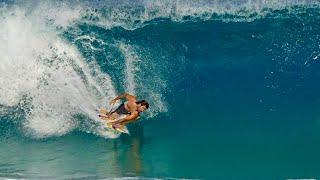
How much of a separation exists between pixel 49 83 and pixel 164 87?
2.32 meters

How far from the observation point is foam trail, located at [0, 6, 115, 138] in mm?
11914

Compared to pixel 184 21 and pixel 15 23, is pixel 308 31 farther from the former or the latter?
pixel 15 23

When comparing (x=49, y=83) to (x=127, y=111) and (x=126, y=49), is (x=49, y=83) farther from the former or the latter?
(x=127, y=111)

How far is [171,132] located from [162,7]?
5016mm

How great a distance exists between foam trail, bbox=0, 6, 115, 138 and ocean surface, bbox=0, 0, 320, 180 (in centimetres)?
2

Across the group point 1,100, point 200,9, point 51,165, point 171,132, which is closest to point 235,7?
point 200,9

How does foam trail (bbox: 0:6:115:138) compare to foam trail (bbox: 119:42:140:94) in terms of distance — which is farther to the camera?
foam trail (bbox: 119:42:140:94)

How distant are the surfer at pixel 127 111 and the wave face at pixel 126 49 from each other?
0.47 metres

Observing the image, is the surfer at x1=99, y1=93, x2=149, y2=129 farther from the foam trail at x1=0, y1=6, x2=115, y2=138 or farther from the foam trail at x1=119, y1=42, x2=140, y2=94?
A: the foam trail at x1=119, y1=42, x2=140, y2=94

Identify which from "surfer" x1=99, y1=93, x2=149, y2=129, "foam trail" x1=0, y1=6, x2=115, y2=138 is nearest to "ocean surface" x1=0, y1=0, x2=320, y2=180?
"foam trail" x1=0, y1=6, x2=115, y2=138

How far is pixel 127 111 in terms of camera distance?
10.9 meters

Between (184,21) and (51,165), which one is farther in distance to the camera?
(184,21)

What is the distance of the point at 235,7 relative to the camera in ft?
51.6

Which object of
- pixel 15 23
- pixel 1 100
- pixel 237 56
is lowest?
pixel 1 100
